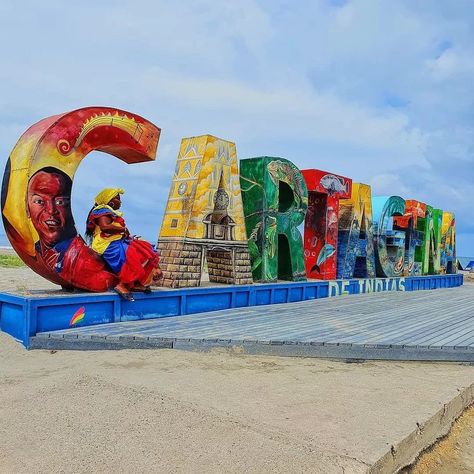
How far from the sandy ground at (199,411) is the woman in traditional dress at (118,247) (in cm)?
179

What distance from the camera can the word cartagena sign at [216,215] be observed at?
23.4ft

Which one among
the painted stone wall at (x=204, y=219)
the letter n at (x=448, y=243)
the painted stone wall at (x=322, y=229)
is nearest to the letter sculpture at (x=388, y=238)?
the painted stone wall at (x=322, y=229)

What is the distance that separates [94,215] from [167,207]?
2169mm

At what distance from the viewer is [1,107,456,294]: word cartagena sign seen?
Result: 7145mm

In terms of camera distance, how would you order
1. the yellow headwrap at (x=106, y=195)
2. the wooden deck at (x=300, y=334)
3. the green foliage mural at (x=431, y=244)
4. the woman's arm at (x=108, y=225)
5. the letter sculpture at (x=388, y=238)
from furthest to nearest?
1. the green foliage mural at (x=431, y=244)
2. the letter sculpture at (x=388, y=238)
3. the yellow headwrap at (x=106, y=195)
4. the woman's arm at (x=108, y=225)
5. the wooden deck at (x=300, y=334)

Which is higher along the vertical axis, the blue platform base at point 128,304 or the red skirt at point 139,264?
the red skirt at point 139,264

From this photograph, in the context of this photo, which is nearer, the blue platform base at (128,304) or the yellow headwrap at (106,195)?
the blue platform base at (128,304)

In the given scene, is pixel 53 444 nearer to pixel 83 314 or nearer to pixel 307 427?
pixel 307 427

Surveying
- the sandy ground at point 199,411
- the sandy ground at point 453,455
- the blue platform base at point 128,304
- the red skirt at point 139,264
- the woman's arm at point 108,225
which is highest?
the woman's arm at point 108,225

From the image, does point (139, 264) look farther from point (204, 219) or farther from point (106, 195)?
point (204, 219)

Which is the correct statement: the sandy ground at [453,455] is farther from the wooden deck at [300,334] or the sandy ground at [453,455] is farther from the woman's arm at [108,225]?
the woman's arm at [108,225]

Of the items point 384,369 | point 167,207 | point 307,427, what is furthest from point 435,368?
point 167,207

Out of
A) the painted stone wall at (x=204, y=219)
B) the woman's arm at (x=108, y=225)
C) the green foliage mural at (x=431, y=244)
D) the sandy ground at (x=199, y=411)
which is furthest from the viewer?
the green foliage mural at (x=431, y=244)

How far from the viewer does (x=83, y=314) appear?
7.19 metres
